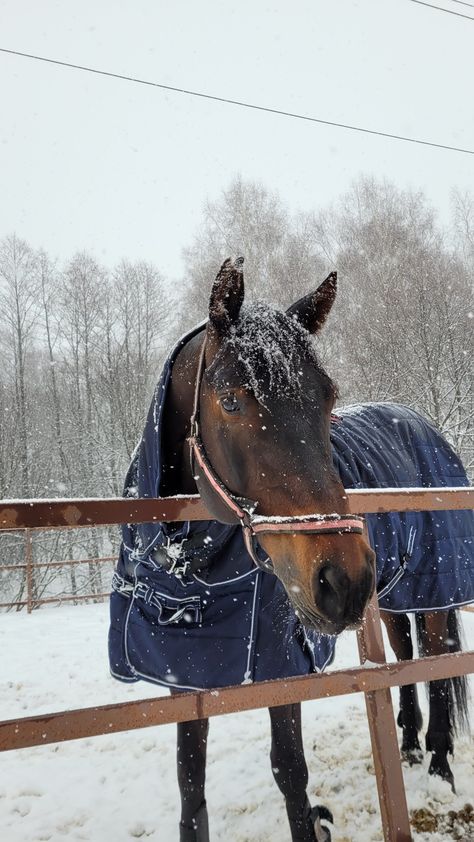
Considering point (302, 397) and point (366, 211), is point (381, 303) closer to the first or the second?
point (366, 211)

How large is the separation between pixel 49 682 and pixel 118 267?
1655 cm

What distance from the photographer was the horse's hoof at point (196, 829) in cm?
211

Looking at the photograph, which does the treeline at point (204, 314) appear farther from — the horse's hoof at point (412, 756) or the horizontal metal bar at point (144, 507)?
the horizontal metal bar at point (144, 507)

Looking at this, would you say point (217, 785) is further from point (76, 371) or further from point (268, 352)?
point (76, 371)

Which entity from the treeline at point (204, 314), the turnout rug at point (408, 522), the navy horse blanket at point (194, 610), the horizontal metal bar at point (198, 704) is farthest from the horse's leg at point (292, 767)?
the treeline at point (204, 314)

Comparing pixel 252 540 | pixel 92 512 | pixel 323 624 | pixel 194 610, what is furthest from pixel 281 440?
pixel 194 610

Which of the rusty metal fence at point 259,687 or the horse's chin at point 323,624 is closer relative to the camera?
the horse's chin at point 323,624

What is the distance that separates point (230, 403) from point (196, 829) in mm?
1791

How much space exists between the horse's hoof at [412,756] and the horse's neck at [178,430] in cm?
244

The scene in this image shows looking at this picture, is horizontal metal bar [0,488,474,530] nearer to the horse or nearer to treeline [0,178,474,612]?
the horse

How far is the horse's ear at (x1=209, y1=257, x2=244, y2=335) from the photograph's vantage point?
1612mm

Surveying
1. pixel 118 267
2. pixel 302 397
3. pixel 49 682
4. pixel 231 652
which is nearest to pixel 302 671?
pixel 231 652

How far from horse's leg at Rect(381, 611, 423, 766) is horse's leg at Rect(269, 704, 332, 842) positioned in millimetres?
1356

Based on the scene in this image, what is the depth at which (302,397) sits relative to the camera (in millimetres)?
1458
